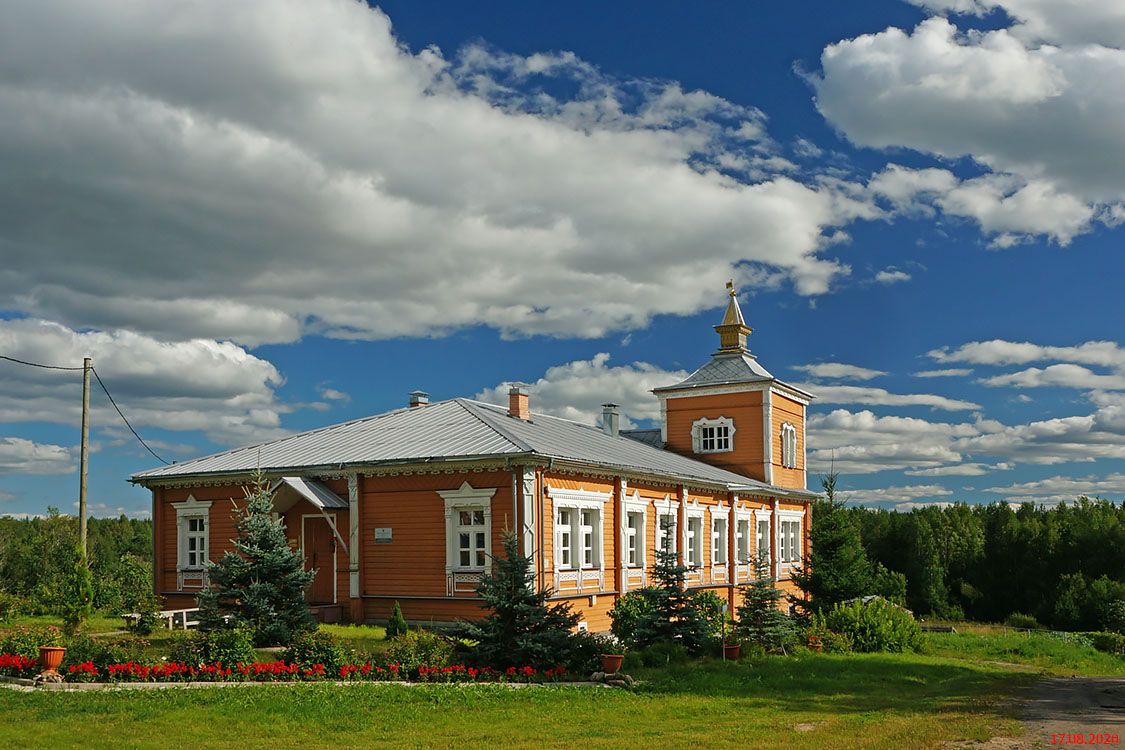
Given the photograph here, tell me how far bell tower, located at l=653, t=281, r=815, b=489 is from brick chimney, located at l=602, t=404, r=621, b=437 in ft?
10.5

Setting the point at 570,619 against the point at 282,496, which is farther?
the point at 282,496

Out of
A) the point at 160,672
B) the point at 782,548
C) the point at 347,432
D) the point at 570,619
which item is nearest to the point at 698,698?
the point at 570,619

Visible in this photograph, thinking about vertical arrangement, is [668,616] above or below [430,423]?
below

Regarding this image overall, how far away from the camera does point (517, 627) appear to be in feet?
54.5

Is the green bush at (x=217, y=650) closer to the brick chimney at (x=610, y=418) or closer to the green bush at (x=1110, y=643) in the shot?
the brick chimney at (x=610, y=418)

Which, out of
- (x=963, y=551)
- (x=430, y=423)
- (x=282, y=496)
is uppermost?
(x=430, y=423)

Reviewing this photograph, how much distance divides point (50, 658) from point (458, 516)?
30.4ft

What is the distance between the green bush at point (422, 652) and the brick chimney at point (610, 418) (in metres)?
20.4

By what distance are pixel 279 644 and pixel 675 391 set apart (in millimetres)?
23174

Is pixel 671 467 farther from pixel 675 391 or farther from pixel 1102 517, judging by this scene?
pixel 1102 517

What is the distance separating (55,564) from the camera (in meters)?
51.2

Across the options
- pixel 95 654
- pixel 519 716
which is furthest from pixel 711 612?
pixel 95 654

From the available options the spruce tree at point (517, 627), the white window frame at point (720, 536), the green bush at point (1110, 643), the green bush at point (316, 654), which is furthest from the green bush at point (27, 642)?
the green bush at point (1110, 643)

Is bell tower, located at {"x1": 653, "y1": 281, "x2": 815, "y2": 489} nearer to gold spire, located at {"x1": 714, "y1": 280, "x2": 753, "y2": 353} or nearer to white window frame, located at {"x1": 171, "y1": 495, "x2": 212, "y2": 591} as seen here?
gold spire, located at {"x1": 714, "y1": 280, "x2": 753, "y2": 353}
